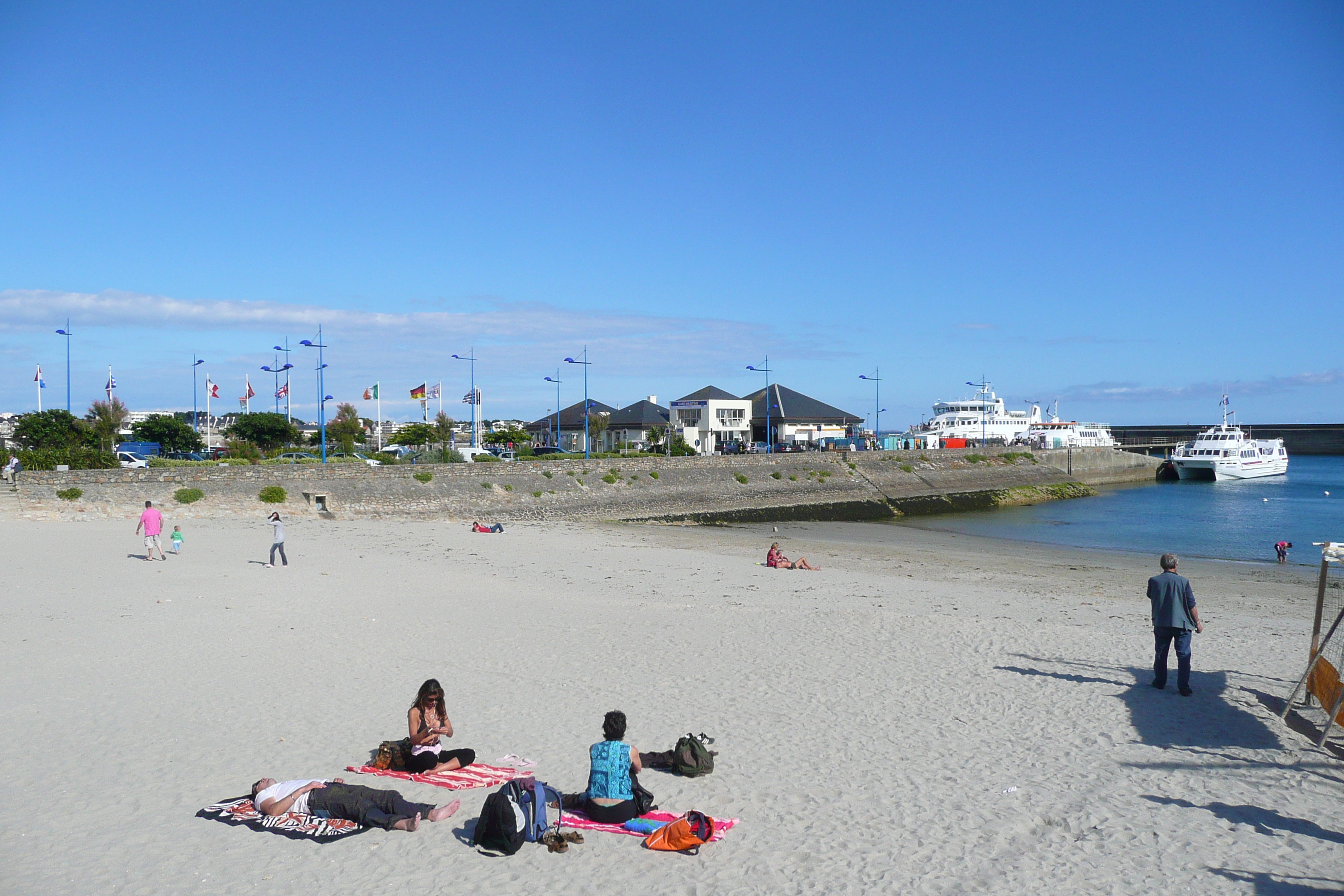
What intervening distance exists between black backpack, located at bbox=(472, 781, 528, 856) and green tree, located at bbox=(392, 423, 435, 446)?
202 ft

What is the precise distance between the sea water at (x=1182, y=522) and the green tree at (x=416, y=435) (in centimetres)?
3856

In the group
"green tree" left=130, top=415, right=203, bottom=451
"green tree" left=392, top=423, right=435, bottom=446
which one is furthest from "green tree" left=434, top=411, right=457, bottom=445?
"green tree" left=130, top=415, right=203, bottom=451

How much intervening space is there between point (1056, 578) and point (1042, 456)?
176 ft

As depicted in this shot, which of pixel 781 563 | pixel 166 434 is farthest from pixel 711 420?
pixel 781 563

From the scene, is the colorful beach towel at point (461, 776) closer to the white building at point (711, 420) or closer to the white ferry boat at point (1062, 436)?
the white building at point (711, 420)

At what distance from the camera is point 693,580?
19.4 metres

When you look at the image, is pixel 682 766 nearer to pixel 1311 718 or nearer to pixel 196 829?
pixel 196 829

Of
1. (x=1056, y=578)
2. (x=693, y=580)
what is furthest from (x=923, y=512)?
(x=693, y=580)

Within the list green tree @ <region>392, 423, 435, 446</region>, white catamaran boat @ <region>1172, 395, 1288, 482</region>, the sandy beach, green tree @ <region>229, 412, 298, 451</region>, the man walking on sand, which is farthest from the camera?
white catamaran boat @ <region>1172, 395, 1288, 482</region>

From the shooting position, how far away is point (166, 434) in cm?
6234

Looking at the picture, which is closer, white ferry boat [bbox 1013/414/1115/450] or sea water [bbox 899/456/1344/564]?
sea water [bbox 899/456/1344/564]

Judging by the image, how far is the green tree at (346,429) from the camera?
76688 millimetres

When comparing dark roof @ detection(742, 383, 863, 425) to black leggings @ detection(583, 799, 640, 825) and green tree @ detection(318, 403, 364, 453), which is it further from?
black leggings @ detection(583, 799, 640, 825)

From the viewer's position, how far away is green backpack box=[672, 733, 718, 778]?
284 inches
